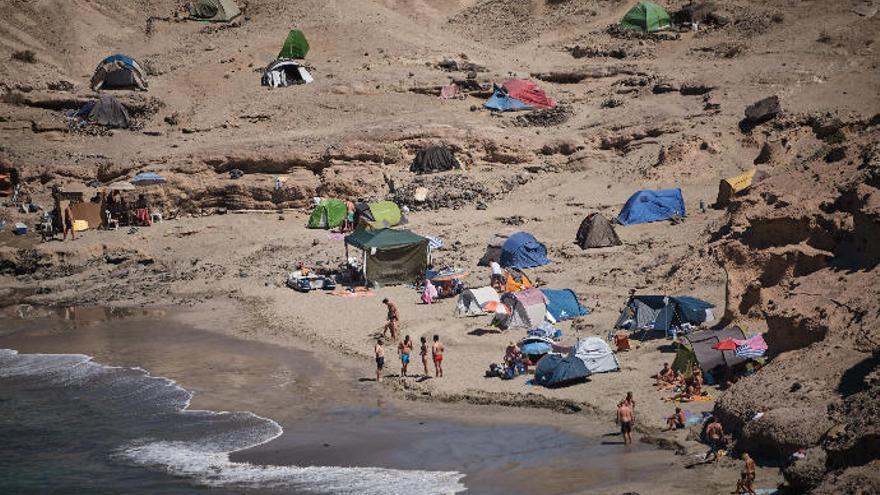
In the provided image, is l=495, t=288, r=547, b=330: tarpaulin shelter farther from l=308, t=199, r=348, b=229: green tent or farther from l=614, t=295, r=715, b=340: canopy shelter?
l=308, t=199, r=348, b=229: green tent

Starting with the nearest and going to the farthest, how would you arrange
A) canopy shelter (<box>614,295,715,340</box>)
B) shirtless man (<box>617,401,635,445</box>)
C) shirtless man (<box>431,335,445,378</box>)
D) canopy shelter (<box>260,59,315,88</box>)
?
shirtless man (<box>617,401,635,445</box>) < shirtless man (<box>431,335,445,378</box>) < canopy shelter (<box>614,295,715,340</box>) < canopy shelter (<box>260,59,315,88</box>)

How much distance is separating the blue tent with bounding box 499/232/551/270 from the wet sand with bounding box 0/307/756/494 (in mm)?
6730

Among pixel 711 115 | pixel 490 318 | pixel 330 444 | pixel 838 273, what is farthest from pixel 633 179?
pixel 330 444

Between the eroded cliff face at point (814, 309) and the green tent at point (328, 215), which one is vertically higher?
the green tent at point (328, 215)

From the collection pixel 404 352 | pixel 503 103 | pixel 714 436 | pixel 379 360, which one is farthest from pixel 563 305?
pixel 503 103

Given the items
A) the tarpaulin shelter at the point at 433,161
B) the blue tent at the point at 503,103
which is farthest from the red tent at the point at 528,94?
the tarpaulin shelter at the point at 433,161

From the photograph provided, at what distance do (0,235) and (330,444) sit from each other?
19.9 metres

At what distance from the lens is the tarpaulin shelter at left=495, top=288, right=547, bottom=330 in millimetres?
23344

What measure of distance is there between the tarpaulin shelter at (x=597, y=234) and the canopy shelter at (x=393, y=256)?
4.44 meters

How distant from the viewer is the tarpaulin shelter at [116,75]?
136 feet

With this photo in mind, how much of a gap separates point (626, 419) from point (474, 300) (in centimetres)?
842

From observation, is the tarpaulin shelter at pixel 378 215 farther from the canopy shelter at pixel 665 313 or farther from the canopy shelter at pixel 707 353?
the canopy shelter at pixel 707 353

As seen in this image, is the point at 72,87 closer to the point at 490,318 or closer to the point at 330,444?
the point at 490,318

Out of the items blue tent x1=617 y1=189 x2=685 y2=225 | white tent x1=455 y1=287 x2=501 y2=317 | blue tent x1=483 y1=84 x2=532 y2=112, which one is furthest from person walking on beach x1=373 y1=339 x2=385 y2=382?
blue tent x1=483 y1=84 x2=532 y2=112
